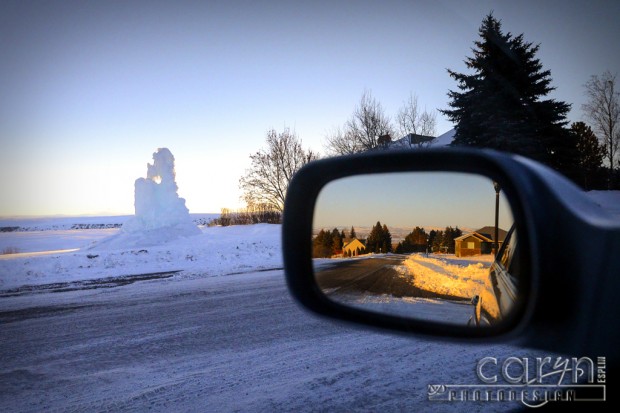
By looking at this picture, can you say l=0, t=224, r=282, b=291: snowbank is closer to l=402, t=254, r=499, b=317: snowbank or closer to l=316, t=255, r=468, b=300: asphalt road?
l=316, t=255, r=468, b=300: asphalt road

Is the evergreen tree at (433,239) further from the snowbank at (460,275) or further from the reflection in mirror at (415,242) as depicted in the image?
the snowbank at (460,275)

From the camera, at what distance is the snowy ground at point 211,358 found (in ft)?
11.6

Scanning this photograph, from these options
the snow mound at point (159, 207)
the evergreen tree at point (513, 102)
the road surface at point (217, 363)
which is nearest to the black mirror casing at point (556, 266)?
the road surface at point (217, 363)

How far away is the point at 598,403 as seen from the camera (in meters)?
1.63

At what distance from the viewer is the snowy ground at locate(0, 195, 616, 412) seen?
3541 millimetres

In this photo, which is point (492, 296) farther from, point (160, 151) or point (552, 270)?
point (160, 151)

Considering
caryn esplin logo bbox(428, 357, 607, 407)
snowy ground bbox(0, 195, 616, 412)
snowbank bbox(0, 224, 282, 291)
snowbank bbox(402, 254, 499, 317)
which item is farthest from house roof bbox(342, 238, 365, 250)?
snowbank bbox(0, 224, 282, 291)

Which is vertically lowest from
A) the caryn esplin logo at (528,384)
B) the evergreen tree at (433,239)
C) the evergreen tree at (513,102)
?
the caryn esplin logo at (528,384)

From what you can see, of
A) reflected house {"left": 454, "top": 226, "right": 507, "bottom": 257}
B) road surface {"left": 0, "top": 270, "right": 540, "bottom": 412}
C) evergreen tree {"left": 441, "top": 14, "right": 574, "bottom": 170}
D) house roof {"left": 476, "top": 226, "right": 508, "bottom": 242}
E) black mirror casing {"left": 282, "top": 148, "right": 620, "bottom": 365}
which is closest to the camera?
black mirror casing {"left": 282, "top": 148, "right": 620, "bottom": 365}

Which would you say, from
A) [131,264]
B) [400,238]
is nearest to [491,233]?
[400,238]

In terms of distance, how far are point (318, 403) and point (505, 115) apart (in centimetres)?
2457

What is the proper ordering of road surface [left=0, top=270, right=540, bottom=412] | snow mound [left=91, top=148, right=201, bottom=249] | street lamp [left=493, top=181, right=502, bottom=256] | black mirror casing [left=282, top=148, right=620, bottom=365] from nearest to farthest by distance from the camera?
black mirror casing [left=282, top=148, right=620, bottom=365]
street lamp [left=493, top=181, right=502, bottom=256]
road surface [left=0, top=270, right=540, bottom=412]
snow mound [left=91, top=148, right=201, bottom=249]

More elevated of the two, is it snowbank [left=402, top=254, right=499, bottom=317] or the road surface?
snowbank [left=402, top=254, right=499, bottom=317]

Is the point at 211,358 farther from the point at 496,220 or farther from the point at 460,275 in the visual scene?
the point at 496,220
